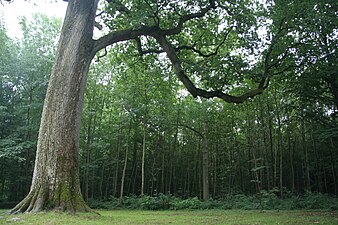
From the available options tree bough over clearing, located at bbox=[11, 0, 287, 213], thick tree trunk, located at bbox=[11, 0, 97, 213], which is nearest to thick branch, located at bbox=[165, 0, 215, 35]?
tree bough over clearing, located at bbox=[11, 0, 287, 213]

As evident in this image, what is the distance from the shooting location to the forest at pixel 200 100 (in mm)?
9969

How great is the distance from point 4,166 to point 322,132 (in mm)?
20642

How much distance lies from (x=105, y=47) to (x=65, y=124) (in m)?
3.35

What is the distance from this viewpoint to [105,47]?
374 inches

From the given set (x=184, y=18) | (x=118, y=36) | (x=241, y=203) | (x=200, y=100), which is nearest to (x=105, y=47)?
(x=118, y=36)

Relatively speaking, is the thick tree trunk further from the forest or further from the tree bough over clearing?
the forest

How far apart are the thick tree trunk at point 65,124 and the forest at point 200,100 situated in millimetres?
1757

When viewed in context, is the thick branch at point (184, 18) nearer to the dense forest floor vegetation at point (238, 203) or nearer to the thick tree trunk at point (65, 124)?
the thick tree trunk at point (65, 124)

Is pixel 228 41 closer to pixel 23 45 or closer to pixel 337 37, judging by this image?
pixel 337 37

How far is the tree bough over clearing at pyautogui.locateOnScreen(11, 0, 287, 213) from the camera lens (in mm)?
6816

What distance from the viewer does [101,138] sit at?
2334 cm

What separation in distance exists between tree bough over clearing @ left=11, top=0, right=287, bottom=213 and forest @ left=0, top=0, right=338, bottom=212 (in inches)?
3.2

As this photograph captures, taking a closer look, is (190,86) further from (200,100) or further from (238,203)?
(200,100)

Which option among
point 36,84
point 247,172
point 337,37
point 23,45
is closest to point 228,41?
point 337,37
